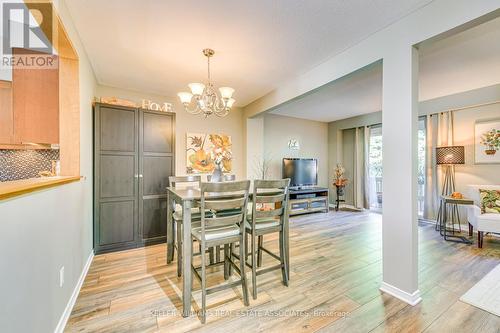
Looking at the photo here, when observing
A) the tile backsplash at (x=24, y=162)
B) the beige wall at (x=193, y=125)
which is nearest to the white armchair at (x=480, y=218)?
the beige wall at (x=193, y=125)

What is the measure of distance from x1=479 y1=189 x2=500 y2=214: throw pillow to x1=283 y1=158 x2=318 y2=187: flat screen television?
3.17 meters

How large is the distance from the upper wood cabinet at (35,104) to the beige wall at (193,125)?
3.99ft

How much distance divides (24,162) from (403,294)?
169 inches

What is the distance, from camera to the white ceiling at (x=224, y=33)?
72.0 inches

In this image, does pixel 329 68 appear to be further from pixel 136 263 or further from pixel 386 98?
pixel 136 263

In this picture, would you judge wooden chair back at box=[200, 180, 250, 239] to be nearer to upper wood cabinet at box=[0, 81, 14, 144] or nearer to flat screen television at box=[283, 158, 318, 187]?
upper wood cabinet at box=[0, 81, 14, 144]

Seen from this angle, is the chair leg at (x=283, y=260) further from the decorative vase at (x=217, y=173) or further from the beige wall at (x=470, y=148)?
the beige wall at (x=470, y=148)

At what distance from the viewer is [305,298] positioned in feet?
6.49

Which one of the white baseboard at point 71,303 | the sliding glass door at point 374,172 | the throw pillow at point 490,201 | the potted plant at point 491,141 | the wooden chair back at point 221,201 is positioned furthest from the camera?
the sliding glass door at point 374,172

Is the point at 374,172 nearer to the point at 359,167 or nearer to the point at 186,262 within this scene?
the point at 359,167

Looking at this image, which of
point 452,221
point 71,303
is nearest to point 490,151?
point 452,221

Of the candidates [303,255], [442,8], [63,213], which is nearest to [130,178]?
[63,213]

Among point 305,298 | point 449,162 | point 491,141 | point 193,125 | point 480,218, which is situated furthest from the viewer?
point 193,125

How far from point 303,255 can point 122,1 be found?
339 cm
